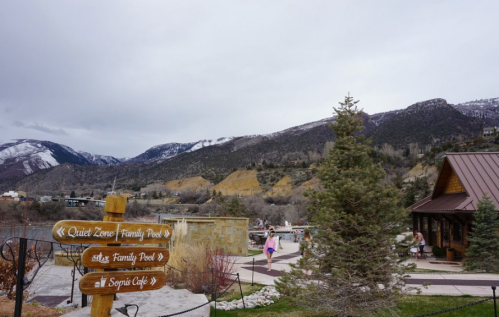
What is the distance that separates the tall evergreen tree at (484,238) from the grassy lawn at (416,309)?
18.9 feet

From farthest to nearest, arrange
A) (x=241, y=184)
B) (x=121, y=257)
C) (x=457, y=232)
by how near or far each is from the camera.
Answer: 1. (x=241, y=184)
2. (x=457, y=232)
3. (x=121, y=257)

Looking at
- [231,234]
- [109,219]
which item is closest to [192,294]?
[109,219]

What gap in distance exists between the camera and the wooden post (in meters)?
4.87

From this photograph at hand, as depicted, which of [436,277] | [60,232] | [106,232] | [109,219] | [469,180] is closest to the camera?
[60,232]

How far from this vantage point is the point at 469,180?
1622cm

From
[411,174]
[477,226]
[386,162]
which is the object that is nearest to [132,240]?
[477,226]

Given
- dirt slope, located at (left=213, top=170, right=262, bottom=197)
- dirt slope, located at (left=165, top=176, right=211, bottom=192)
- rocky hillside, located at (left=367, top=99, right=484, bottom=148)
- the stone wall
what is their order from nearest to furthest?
the stone wall
dirt slope, located at (left=213, top=170, right=262, bottom=197)
rocky hillside, located at (left=367, top=99, right=484, bottom=148)
dirt slope, located at (left=165, top=176, right=211, bottom=192)

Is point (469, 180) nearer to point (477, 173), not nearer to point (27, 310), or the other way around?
point (477, 173)

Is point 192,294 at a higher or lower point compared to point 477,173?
lower

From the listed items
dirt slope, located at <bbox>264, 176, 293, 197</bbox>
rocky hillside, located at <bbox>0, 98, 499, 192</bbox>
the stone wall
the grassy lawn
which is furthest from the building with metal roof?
rocky hillside, located at <bbox>0, 98, 499, 192</bbox>

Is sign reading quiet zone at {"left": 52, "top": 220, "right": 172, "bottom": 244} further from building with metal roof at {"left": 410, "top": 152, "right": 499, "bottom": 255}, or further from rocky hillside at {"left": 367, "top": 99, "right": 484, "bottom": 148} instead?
rocky hillside at {"left": 367, "top": 99, "right": 484, "bottom": 148}

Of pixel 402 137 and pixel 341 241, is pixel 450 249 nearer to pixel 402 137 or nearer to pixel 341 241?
pixel 341 241

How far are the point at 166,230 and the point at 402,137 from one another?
287 ft

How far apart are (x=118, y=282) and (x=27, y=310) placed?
10.6ft
